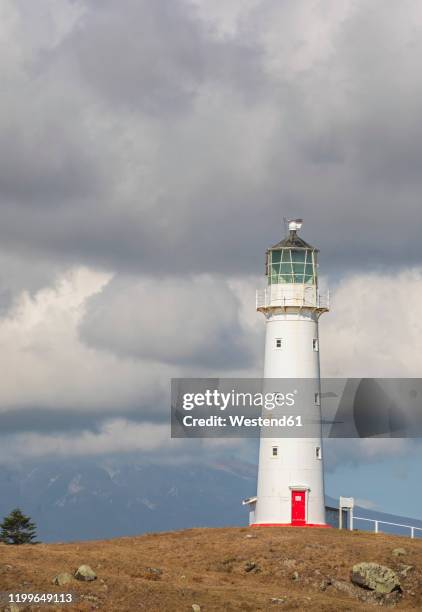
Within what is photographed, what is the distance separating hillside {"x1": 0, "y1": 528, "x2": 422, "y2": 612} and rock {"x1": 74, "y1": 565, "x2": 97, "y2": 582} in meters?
0.47

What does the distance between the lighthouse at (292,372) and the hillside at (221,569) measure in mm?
2785

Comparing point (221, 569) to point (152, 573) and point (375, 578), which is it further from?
point (375, 578)

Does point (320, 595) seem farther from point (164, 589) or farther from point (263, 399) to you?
point (263, 399)

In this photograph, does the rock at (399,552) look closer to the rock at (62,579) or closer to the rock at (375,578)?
the rock at (375,578)

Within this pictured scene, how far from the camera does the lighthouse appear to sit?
314ft

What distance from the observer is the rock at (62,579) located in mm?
70125

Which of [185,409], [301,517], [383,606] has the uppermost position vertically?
[185,409]

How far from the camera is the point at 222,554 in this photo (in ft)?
283

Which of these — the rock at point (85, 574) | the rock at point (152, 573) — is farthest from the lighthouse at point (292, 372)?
the rock at point (85, 574)

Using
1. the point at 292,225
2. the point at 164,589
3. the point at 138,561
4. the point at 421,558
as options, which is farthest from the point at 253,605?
the point at 292,225

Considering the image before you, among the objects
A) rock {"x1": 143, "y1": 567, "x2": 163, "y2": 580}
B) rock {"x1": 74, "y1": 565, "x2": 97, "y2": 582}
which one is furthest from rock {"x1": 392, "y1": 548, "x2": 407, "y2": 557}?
rock {"x1": 74, "y1": 565, "x2": 97, "y2": 582}

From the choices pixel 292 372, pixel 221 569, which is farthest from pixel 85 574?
pixel 292 372

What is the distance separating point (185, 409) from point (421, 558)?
23.0 metres

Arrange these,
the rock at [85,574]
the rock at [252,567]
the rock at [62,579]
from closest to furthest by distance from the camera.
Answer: the rock at [62,579], the rock at [85,574], the rock at [252,567]
